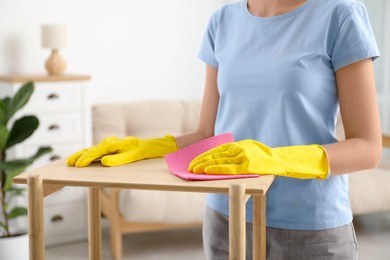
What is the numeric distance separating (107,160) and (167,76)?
3698mm

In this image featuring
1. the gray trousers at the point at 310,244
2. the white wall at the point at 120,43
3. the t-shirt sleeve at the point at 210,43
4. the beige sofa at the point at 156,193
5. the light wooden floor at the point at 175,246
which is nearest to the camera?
the gray trousers at the point at 310,244

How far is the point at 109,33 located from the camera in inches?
185

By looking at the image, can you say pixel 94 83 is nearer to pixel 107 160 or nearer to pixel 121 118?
pixel 121 118

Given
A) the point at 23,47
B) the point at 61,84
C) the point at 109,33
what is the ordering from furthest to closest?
the point at 109,33 → the point at 23,47 → the point at 61,84

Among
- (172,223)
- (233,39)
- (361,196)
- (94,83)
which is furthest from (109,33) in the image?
(233,39)

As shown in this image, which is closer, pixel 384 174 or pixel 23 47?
pixel 384 174

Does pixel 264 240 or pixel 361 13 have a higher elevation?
pixel 361 13

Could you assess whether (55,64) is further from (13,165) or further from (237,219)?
(237,219)

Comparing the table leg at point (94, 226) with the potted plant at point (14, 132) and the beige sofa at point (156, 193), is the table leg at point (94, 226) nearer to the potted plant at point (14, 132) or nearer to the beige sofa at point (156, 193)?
the potted plant at point (14, 132)

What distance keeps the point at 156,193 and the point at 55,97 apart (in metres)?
0.90

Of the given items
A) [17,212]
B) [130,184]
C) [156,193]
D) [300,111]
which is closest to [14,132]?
[17,212]

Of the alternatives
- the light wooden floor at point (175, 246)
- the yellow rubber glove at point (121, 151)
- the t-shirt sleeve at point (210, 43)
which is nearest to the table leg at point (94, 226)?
the yellow rubber glove at point (121, 151)

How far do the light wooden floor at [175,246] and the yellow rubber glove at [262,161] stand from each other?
2.52m

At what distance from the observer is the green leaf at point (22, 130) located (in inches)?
129
